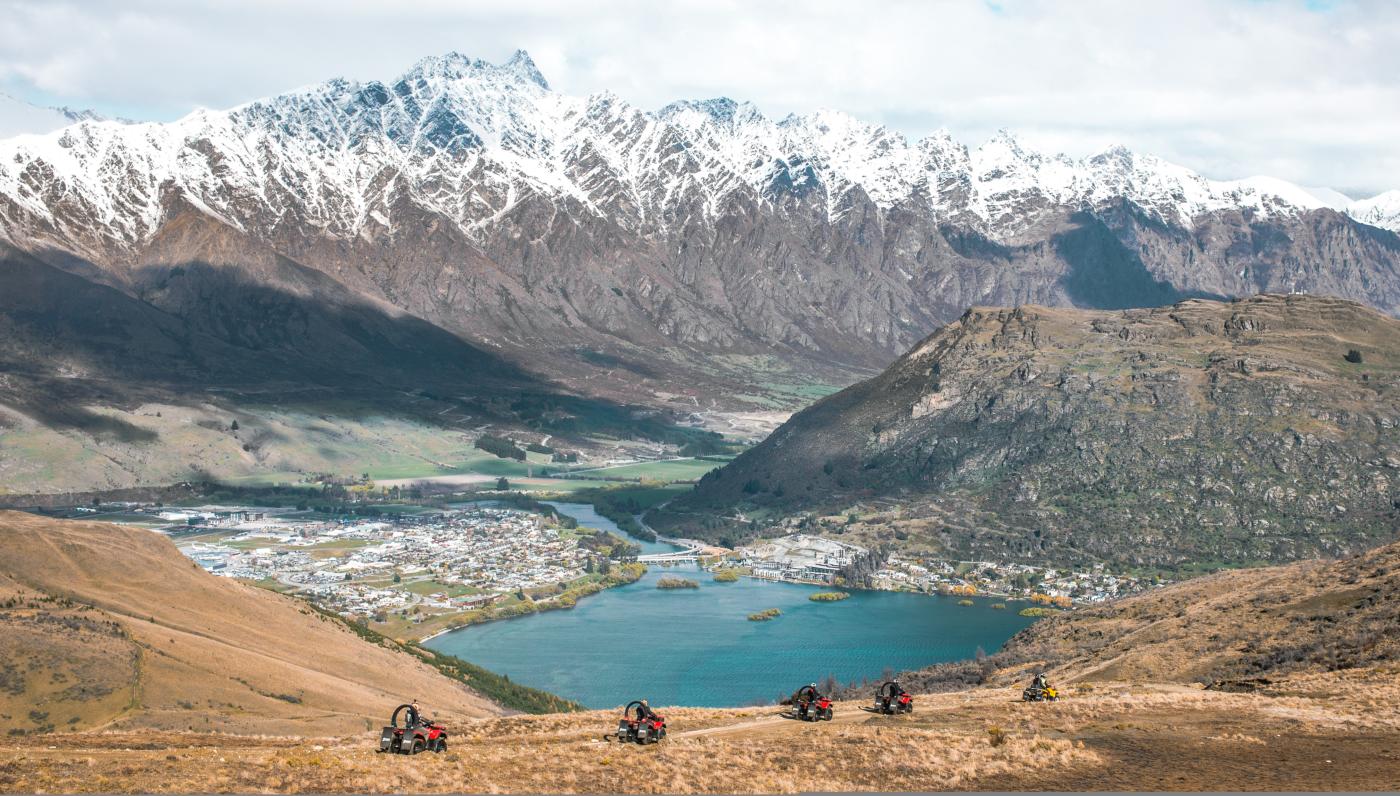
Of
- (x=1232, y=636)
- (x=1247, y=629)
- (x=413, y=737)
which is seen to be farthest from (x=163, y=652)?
(x=1247, y=629)

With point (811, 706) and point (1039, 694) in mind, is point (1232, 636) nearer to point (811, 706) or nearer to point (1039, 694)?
point (1039, 694)

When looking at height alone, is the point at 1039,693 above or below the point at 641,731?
below

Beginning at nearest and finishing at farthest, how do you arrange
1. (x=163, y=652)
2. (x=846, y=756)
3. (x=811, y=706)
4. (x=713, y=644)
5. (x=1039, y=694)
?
(x=846, y=756) → (x=811, y=706) → (x=1039, y=694) → (x=163, y=652) → (x=713, y=644)

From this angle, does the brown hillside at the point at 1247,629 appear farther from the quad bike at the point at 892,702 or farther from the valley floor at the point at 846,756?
the quad bike at the point at 892,702

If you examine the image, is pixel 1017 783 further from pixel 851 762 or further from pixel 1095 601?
pixel 1095 601

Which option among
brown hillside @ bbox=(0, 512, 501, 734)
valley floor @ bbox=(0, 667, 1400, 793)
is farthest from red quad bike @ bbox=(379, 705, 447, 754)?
brown hillside @ bbox=(0, 512, 501, 734)

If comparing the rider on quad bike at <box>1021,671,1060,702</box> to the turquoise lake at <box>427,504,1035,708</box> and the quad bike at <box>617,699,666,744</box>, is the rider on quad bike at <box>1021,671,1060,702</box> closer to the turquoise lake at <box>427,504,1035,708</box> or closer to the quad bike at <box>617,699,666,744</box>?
the quad bike at <box>617,699,666,744</box>

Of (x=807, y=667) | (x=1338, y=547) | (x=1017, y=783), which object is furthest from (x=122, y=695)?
(x=1338, y=547)
